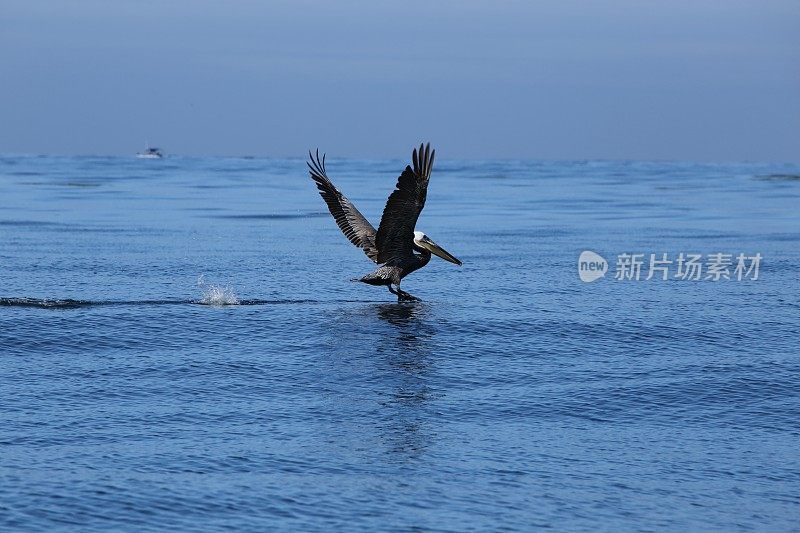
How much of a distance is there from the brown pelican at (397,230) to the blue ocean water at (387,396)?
61 cm

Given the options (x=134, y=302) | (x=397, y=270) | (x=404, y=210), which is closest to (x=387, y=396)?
(x=404, y=210)

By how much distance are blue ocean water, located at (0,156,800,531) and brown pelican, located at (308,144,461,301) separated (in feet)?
2.00

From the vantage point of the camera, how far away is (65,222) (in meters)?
33.9

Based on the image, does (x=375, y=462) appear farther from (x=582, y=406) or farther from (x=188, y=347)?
(x=188, y=347)

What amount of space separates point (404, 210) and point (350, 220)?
209 centimetres

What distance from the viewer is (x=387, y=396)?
11.8 metres

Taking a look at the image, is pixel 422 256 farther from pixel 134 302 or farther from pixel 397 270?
pixel 134 302

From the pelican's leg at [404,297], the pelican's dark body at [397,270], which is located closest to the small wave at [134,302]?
the pelican's dark body at [397,270]

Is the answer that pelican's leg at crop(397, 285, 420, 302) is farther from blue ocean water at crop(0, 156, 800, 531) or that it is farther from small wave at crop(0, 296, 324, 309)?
small wave at crop(0, 296, 324, 309)

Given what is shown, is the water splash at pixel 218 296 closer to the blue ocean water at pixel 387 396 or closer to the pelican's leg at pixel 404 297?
the blue ocean water at pixel 387 396

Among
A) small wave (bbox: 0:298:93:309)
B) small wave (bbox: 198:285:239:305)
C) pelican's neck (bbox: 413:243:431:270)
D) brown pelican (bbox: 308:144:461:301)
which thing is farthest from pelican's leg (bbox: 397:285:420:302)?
small wave (bbox: 0:298:93:309)

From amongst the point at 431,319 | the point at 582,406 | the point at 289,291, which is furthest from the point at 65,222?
the point at 582,406

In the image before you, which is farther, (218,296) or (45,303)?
(218,296)

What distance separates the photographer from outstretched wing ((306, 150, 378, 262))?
17656 mm
